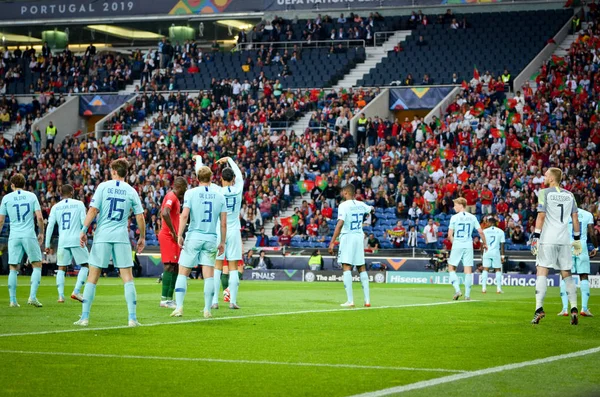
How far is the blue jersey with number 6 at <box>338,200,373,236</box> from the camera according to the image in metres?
19.1

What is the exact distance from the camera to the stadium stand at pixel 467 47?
Result: 47.2 meters

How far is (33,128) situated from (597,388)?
45106mm

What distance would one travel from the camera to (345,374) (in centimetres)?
946

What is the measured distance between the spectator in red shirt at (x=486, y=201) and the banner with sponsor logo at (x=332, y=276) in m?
4.76

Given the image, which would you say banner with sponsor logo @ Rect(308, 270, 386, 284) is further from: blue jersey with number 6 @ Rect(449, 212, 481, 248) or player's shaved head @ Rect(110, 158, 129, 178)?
player's shaved head @ Rect(110, 158, 129, 178)

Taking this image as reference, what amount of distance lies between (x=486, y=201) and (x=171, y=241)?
20.5m

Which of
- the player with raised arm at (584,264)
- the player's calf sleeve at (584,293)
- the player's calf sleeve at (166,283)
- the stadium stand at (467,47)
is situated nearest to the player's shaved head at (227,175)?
the player's calf sleeve at (166,283)

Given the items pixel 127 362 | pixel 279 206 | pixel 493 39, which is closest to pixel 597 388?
pixel 127 362

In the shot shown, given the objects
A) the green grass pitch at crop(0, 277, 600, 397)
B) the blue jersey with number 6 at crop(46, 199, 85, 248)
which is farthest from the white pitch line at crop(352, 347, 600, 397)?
the blue jersey with number 6 at crop(46, 199, 85, 248)

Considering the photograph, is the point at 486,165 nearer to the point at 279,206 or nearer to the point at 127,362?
the point at 279,206

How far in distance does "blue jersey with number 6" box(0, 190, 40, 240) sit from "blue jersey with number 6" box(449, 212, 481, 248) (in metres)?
9.52

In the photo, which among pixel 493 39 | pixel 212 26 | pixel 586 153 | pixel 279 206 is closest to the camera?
pixel 586 153

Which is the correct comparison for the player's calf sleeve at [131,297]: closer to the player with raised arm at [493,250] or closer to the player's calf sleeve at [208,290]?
the player's calf sleeve at [208,290]

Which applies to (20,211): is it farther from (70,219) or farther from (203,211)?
(203,211)
